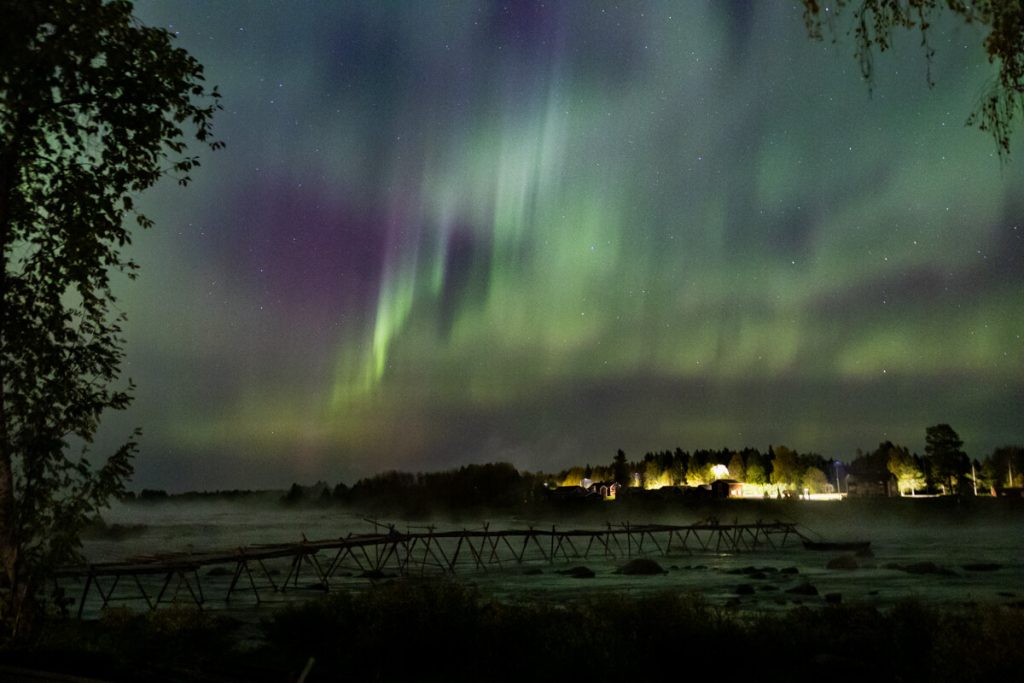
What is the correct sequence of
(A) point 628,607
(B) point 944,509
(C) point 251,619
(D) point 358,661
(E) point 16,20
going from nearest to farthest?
(E) point 16,20 → (D) point 358,661 → (A) point 628,607 → (C) point 251,619 → (B) point 944,509

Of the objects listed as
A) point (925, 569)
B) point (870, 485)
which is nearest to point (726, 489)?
point (870, 485)

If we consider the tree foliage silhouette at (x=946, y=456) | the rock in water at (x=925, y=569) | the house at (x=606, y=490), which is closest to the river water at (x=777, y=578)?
the rock in water at (x=925, y=569)

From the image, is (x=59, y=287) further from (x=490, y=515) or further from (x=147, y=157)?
(x=490, y=515)

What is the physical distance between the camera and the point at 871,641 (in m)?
19.4

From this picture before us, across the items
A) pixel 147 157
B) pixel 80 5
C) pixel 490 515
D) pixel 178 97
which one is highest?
pixel 80 5

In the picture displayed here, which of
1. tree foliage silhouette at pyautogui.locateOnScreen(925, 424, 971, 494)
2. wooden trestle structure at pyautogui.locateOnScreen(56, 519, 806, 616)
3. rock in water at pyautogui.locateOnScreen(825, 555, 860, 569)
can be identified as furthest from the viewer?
tree foliage silhouette at pyautogui.locateOnScreen(925, 424, 971, 494)

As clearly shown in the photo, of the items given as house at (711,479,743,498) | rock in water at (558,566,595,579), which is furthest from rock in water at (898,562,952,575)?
house at (711,479,743,498)

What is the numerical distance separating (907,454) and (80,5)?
506 feet

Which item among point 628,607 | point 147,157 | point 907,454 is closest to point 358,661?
point 628,607

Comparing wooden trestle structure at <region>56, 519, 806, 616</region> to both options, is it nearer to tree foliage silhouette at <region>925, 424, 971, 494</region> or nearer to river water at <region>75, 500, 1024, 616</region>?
river water at <region>75, 500, 1024, 616</region>

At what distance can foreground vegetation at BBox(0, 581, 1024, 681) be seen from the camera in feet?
53.6

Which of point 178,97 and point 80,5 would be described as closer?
point 80,5

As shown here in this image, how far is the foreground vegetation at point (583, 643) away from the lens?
16328mm

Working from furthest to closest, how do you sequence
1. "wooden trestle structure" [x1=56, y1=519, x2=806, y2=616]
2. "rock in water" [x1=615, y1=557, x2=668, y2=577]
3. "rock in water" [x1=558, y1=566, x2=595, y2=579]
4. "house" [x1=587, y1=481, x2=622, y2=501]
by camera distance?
1. "house" [x1=587, y1=481, x2=622, y2=501]
2. "rock in water" [x1=615, y1=557, x2=668, y2=577]
3. "rock in water" [x1=558, y1=566, x2=595, y2=579]
4. "wooden trestle structure" [x1=56, y1=519, x2=806, y2=616]
